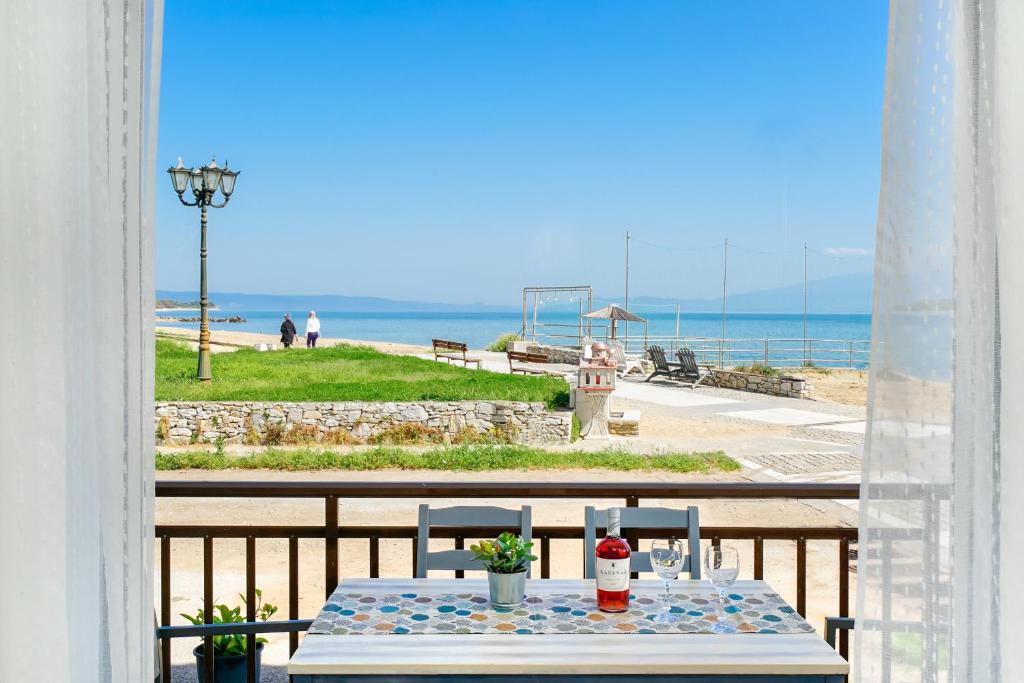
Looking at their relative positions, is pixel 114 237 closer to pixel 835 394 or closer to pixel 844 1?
pixel 835 394

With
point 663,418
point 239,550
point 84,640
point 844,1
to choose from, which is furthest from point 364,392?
point 844,1

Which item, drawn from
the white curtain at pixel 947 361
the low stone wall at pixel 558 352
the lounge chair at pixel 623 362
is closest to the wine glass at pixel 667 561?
the white curtain at pixel 947 361

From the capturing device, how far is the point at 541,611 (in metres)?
1.70

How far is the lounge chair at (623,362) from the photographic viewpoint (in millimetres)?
16219

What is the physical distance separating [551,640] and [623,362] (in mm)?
14851

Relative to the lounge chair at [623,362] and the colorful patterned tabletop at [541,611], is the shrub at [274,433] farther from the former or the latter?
the colorful patterned tabletop at [541,611]

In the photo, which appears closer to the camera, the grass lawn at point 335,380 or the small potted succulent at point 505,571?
the small potted succulent at point 505,571

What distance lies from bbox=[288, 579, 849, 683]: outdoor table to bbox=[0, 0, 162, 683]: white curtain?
435 mm

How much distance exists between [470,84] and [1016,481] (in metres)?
52.3

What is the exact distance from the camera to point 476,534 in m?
2.26

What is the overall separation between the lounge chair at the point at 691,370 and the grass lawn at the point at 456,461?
22.2ft

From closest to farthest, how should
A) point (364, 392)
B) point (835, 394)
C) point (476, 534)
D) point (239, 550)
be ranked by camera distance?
point (476, 534)
point (239, 550)
point (364, 392)
point (835, 394)

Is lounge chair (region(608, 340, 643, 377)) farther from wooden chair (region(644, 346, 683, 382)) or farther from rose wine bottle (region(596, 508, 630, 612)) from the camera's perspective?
rose wine bottle (region(596, 508, 630, 612))

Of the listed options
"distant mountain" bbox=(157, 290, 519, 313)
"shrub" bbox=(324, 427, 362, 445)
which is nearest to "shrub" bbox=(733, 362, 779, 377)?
"shrub" bbox=(324, 427, 362, 445)
